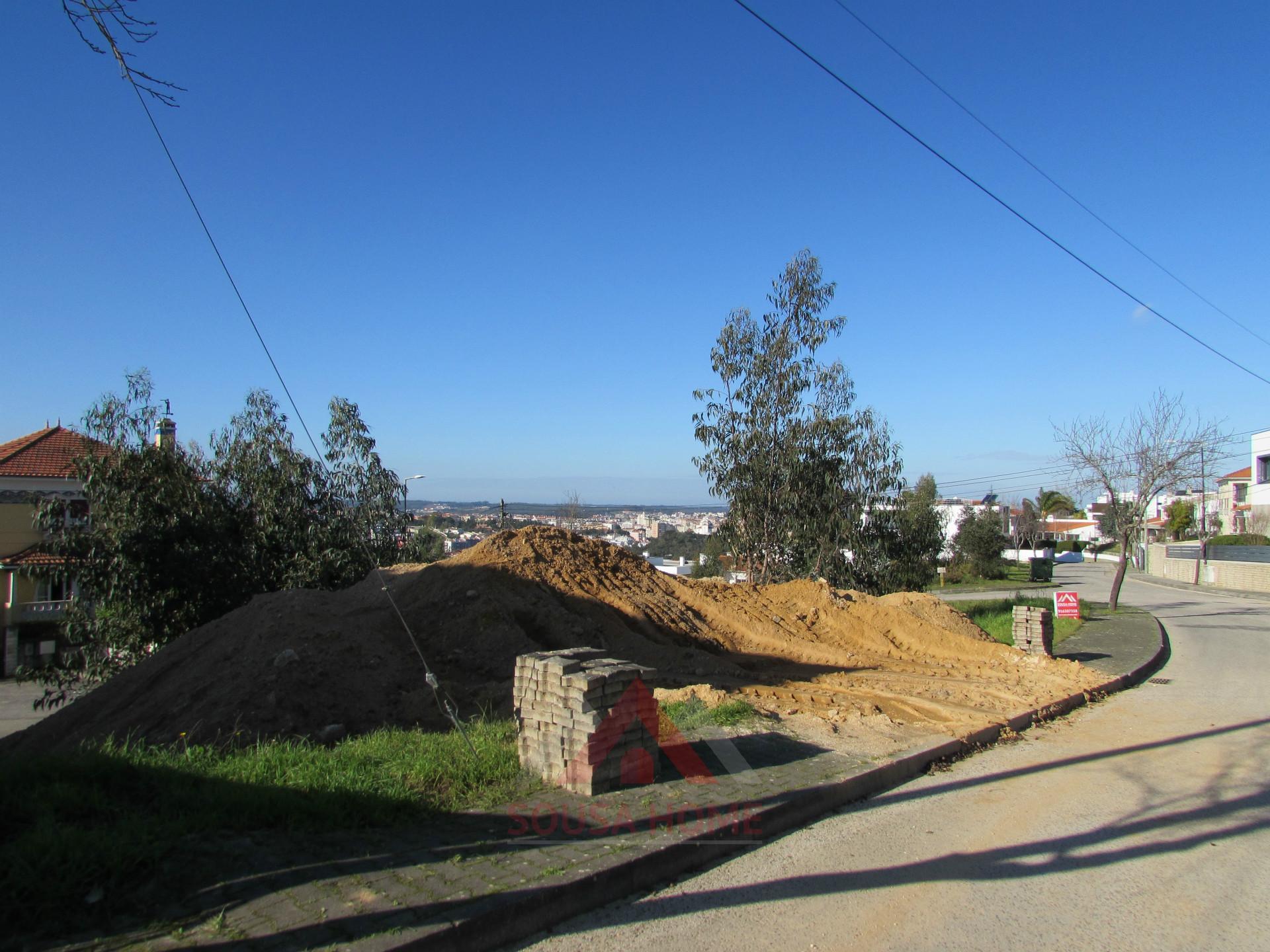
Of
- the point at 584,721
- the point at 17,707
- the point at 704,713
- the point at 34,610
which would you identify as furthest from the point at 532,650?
the point at 34,610

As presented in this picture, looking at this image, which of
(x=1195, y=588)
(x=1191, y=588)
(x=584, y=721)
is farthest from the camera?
(x=1191, y=588)

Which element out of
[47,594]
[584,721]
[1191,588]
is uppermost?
[584,721]

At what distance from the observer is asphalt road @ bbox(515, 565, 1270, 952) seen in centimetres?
400

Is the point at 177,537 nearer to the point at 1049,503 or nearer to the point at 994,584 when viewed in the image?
the point at 994,584

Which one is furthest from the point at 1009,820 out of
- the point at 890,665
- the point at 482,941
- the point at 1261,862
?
the point at 890,665

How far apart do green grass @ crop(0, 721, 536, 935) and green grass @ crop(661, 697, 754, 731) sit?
1647 millimetres

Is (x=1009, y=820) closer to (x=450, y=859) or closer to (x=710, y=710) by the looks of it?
(x=710, y=710)

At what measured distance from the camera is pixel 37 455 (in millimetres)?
32406

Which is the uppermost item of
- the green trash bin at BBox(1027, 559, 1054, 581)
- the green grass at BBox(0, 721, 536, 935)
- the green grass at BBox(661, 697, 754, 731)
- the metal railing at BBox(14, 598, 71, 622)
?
the green grass at BBox(0, 721, 536, 935)

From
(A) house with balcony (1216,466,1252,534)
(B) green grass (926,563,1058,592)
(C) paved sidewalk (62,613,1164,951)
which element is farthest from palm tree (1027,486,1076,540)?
(C) paved sidewalk (62,613,1164,951)

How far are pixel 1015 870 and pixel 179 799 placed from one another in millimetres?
4856

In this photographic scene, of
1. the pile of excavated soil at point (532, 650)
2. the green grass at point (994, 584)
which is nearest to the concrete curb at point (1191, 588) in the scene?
the green grass at point (994, 584)

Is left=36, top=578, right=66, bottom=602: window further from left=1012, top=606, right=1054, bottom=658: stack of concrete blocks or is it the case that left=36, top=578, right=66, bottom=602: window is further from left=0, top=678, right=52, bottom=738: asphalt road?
left=1012, top=606, right=1054, bottom=658: stack of concrete blocks

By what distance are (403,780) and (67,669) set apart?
12.1 m
